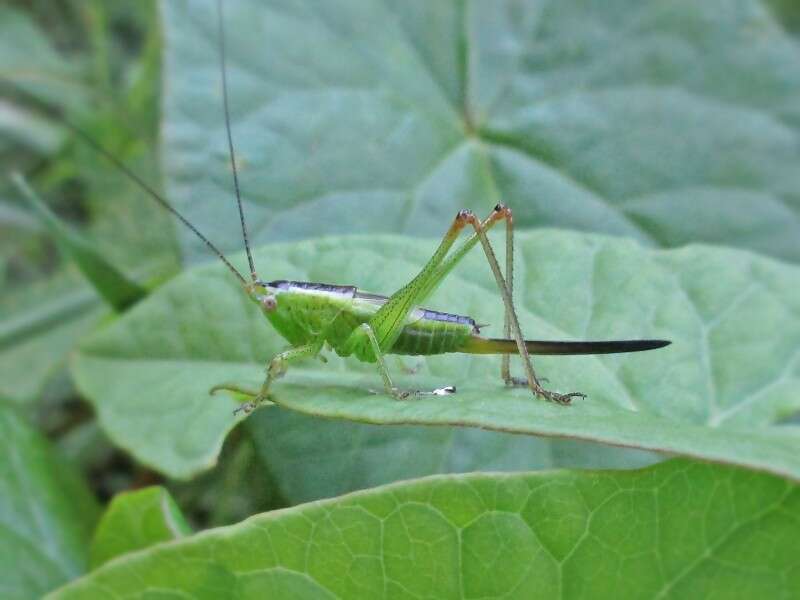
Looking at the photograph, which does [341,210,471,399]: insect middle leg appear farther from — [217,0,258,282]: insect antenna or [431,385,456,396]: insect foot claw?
[217,0,258,282]: insect antenna

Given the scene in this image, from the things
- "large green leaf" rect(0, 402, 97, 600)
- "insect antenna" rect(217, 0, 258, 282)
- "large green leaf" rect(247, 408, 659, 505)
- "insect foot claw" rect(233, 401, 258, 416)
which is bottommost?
"large green leaf" rect(0, 402, 97, 600)

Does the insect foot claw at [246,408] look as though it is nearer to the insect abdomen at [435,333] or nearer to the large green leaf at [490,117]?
the insect abdomen at [435,333]

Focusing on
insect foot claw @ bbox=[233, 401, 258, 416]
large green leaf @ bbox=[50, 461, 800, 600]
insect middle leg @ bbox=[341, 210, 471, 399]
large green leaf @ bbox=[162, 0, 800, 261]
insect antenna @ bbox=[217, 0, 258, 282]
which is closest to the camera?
large green leaf @ bbox=[50, 461, 800, 600]

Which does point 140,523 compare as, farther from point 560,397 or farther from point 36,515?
point 560,397

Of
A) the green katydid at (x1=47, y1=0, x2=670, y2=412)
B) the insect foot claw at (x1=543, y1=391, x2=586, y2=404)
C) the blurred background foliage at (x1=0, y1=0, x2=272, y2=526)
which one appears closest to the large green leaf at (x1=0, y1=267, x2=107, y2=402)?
the blurred background foliage at (x1=0, y1=0, x2=272, y2=526)

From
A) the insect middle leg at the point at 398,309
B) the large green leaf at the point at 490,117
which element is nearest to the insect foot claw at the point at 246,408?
the insect middle leg at the point at 398,309

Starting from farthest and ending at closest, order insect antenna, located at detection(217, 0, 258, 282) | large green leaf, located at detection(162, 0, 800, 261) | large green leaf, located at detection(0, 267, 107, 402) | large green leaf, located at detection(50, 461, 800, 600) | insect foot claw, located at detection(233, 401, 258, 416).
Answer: large green leaf, located at detection(0, 267, 107, 402)
large green leaf, located at detection(162, 0, 800, 261)
insect antenna, located at detection(217, 0, 258, 282)
insect foot claw, located at detection(233, 401, 258, 416)
large green leaf, located at detection(50, 461, 800, 600)

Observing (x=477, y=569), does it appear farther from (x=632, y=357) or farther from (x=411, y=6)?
(x=411, y=6)
